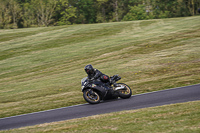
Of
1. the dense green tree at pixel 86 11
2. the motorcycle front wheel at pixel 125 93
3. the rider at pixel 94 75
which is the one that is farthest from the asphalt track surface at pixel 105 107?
the dense green tree at pixel 86 11

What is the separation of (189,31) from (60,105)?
25082mm

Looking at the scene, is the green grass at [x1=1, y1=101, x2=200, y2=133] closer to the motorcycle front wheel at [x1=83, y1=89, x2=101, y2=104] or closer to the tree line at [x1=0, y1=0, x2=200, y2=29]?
the motorcycle front wheel at [x1=83, y1=89, x2=101, y2=104]

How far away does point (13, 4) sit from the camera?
272 feet

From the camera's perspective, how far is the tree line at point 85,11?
7225cm

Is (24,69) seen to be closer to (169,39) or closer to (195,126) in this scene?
(169,39)

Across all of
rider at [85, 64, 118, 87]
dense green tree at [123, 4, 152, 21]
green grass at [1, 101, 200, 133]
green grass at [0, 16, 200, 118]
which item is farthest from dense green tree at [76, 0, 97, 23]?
green grass at [1, 101, 200, 133]

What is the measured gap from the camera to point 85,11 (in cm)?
9500

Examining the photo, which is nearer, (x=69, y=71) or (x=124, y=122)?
(x=124, y=122)

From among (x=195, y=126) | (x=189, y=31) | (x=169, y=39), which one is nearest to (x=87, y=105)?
(x=195, y=126)

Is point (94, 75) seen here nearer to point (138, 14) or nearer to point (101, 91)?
point (101, 91)

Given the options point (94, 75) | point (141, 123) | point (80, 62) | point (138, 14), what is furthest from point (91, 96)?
point (138, 14)

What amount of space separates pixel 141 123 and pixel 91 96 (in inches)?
193

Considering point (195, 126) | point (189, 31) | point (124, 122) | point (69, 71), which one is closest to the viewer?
point (195, 126)

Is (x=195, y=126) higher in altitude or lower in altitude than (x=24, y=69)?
higher
